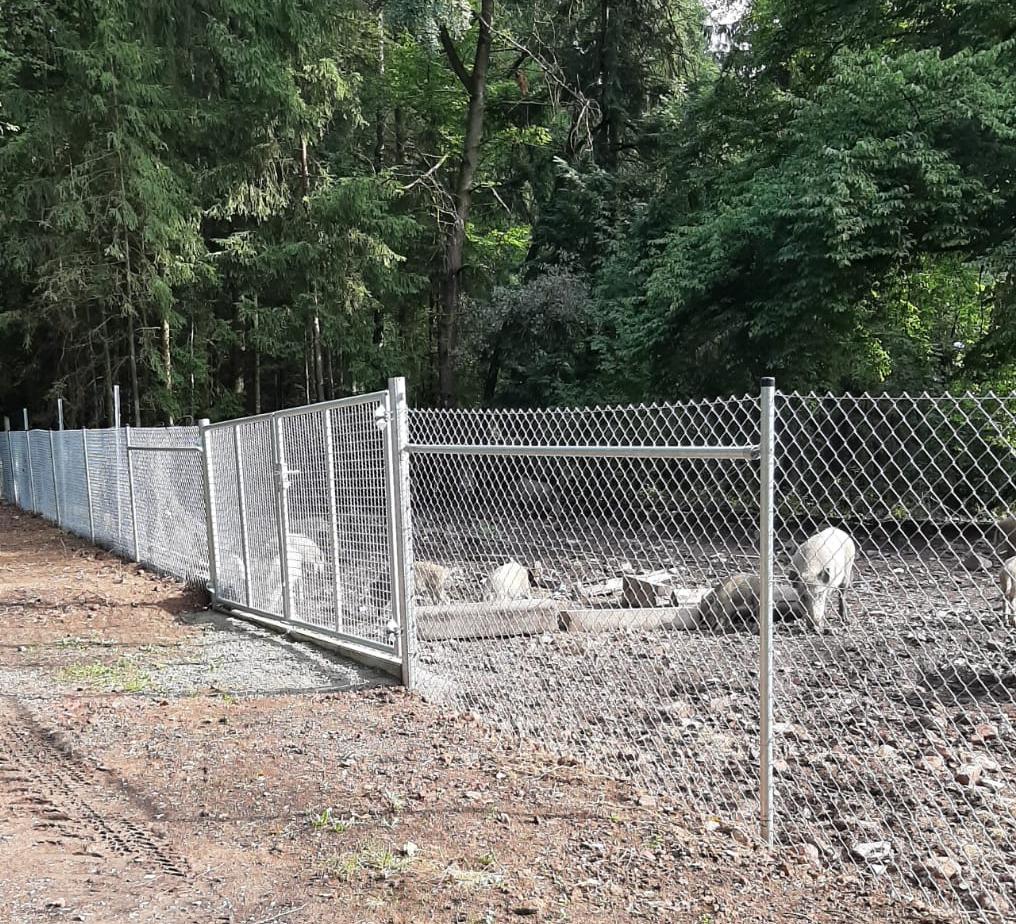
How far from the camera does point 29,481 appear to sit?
18297mm

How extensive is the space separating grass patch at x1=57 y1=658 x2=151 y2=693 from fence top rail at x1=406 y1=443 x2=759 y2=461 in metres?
2.76

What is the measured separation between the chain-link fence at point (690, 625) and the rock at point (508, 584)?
0.08ft

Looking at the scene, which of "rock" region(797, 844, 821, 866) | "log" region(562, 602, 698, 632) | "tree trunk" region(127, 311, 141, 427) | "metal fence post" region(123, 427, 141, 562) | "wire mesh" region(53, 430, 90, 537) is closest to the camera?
"rock" region(797, 844, 821, 866)

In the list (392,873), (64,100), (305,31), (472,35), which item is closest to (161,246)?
(64,100)

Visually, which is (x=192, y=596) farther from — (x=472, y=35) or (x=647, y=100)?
(x=472, y=35)

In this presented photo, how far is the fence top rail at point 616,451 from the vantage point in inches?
122

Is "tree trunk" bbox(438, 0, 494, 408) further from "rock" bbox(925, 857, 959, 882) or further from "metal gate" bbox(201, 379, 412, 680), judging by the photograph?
"rock" bbox(925, 857, 959, 882)

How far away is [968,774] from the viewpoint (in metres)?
4.14

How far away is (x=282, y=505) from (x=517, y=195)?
17.5 meters

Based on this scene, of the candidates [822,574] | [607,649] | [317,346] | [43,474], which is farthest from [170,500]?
[317,346]

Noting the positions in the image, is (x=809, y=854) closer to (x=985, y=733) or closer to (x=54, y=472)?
(x=985, y=733)

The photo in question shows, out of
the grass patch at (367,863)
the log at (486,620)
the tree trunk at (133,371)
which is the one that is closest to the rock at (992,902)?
the grass patch at (367,863)

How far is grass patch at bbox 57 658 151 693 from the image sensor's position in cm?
580

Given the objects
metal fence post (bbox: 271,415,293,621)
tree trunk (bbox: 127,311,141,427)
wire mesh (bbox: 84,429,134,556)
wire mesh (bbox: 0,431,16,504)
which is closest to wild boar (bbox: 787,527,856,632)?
metal fence post (bbox: 271,415,293,621)
